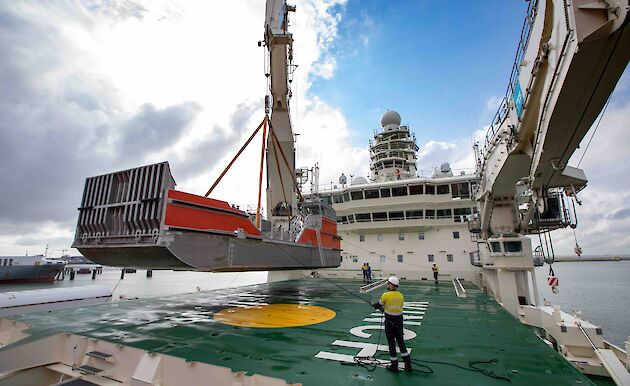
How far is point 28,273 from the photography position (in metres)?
40.0

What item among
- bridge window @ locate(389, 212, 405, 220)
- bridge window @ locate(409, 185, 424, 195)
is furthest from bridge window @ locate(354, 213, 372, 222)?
bridge window @ locate(409, 185, 424, 195)

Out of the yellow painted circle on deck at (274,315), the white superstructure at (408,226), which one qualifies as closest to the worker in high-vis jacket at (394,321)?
the yellow painted circle on deck at (274,315)

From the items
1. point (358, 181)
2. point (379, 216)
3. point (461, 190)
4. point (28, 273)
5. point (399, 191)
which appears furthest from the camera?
point (28, 273)

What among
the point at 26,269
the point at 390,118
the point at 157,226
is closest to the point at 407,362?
the point at 157,226

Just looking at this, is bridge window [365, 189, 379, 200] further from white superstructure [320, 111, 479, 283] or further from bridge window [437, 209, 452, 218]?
bridge window [437, 209, 452, 218]

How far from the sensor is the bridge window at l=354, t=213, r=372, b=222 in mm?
21750

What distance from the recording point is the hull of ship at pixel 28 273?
3756cm

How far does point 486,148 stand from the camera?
39.3ft

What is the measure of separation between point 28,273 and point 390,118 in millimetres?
49642

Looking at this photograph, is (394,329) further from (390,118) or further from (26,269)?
(26,269)

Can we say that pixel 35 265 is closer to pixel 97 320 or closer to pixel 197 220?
pixel 97 320

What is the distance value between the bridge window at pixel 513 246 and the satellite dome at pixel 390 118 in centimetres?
1869

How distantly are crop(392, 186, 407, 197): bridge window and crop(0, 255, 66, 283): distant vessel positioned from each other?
47.2 metres

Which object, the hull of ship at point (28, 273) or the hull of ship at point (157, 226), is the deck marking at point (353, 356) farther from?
the hull of ship at point (28, 273)
